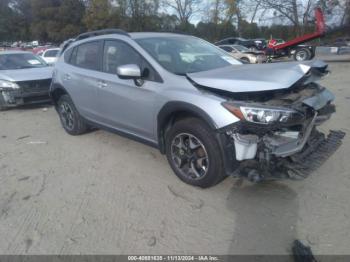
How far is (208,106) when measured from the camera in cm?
326

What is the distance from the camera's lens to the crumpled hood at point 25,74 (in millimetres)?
8289

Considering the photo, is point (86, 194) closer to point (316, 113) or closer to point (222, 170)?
point (222, 170)

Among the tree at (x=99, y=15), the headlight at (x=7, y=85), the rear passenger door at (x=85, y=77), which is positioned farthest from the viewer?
the tree at (x=99, y=15)

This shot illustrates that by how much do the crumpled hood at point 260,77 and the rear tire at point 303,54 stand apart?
17.7 meters

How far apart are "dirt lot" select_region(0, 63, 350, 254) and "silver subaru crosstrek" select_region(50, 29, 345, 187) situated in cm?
39

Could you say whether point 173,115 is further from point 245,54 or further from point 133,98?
point 245,54

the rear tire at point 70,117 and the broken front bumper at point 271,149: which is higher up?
the broken front bumper at point 271,149

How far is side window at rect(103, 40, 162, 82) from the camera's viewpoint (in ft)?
13.0

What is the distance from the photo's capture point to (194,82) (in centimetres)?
351

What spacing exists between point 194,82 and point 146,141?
1161 mm

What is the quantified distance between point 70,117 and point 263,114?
4.06 metres

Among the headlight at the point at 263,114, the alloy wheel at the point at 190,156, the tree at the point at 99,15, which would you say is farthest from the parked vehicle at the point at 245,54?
the tree at the point at 99,15

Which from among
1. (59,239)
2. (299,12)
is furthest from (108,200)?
(299,12)

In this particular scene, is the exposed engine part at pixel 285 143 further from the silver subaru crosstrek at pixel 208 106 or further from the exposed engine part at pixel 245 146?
the exposed engine part at pixel 245 146
